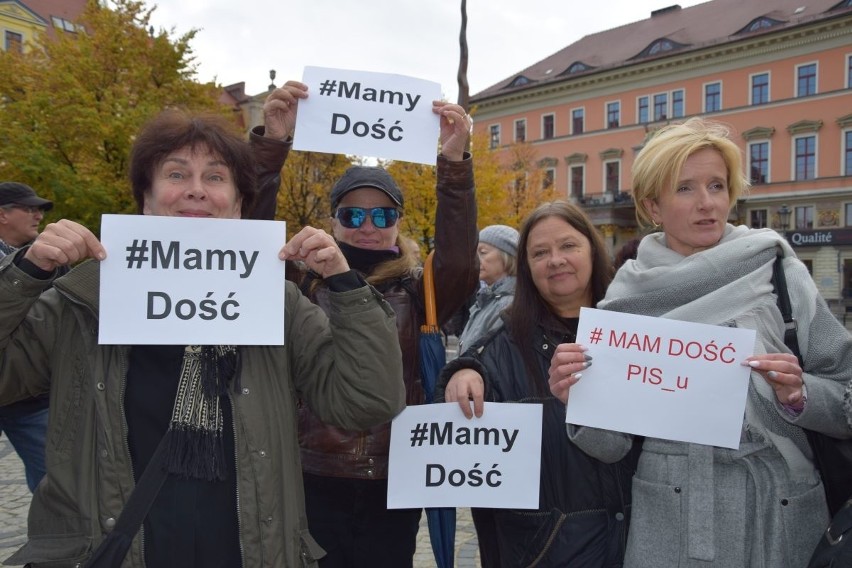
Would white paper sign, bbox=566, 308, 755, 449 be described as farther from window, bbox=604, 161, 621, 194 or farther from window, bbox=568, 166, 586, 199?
window, bbox=568, 166, 586, 199

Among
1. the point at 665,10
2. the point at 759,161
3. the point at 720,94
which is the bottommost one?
the point at 759,161

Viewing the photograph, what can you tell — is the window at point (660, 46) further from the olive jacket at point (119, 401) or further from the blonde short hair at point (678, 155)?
the olive jacket at point (119, 401)

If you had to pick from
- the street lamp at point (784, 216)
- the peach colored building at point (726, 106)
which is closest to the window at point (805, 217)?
the peach colored building at point (726, 106)

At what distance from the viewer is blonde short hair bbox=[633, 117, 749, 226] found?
2.11 metres

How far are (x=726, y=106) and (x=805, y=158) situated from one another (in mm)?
6006

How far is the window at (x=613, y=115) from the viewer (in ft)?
160

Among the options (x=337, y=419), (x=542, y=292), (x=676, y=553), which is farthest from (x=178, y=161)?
(x=676, y=553)

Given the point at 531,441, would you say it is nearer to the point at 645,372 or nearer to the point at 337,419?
the point at 645,372

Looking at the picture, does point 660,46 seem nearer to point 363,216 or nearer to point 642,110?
point 642,110

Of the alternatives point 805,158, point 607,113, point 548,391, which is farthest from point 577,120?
point 548,391

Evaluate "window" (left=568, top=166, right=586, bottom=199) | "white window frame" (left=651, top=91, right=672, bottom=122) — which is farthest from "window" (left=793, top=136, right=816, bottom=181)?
"window" (left=568, top=166, right=586, bottom=199)

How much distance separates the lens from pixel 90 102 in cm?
1603

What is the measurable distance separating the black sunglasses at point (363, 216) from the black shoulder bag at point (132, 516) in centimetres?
134

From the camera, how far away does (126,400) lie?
5.94 feet
